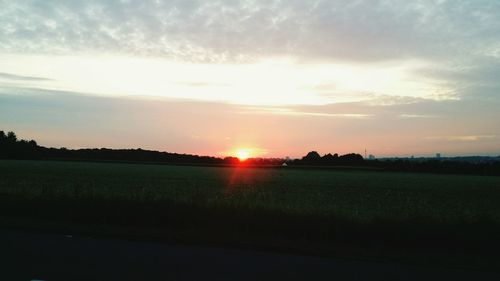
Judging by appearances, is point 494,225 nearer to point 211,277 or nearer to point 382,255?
point 382,255

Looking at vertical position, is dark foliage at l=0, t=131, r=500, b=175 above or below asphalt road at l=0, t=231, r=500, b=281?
above

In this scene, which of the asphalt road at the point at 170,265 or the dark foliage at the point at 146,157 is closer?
the asphalt road at the point at 170,265

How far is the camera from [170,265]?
869 centimetres

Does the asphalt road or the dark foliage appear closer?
the asphalt road

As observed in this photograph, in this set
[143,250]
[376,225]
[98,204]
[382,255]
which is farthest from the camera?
[98,204]

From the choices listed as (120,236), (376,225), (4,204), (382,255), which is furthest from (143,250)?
(4,204)

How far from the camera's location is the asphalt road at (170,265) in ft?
25.6

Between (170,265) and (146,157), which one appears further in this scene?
(146,157)

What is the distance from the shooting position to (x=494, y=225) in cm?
1354

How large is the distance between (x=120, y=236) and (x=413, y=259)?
6.99 meters

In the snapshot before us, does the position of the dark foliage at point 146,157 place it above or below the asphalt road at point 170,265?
above

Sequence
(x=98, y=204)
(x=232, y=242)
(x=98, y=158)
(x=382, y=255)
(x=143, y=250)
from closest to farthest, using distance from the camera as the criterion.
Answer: (x=143, y=250)
(x=382, y=255)
(x=232, y=242)
(x=98, y=204)
(x=98, y=158)

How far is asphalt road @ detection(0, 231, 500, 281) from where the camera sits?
781cm

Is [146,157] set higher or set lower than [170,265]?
higher
